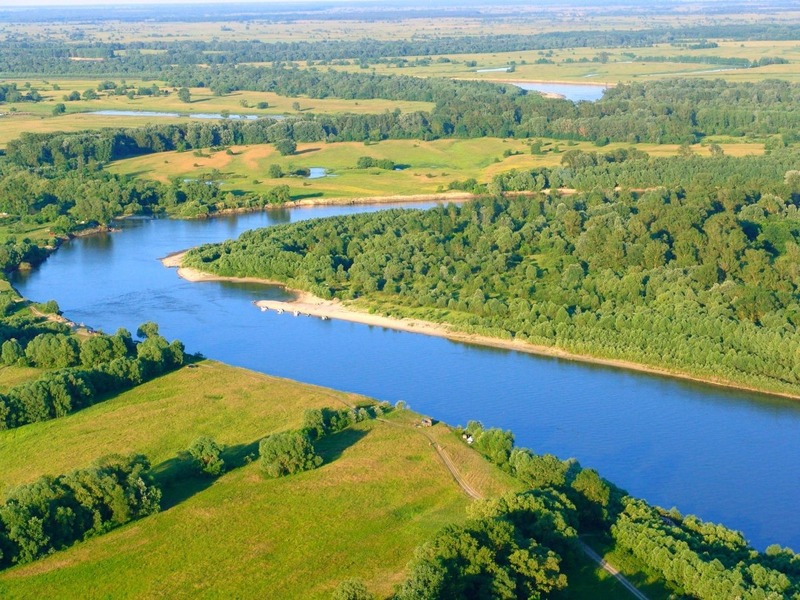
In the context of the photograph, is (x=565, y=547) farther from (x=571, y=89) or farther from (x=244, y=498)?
(x=571, y=89)

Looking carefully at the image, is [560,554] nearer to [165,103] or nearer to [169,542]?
[169,542]

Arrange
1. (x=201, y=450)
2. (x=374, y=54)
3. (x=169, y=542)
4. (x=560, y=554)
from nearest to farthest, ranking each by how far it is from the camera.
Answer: (x=560, y=554) < (x=169, y=542) < (x=201, y=450) < (x=374, y=54)

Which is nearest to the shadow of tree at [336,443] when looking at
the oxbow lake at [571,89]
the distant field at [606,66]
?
the oxbow lake at [571,89]

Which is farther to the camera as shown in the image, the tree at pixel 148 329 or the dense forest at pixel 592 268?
the tree at pixel 148 329

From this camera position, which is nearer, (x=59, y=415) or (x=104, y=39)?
(x=59, y=415)

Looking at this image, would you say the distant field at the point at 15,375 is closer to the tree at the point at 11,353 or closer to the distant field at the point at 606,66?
the tree at the point at 11,353

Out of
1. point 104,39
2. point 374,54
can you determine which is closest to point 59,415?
point 374,54
